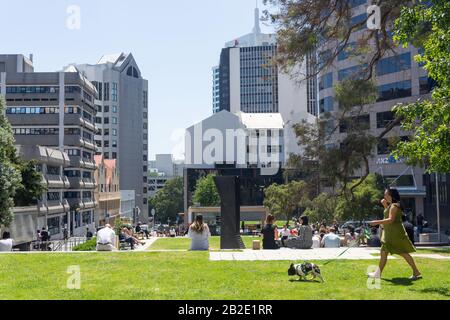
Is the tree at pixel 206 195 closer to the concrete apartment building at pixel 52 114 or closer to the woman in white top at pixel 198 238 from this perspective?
the concrete apartment building at pixel 52 114

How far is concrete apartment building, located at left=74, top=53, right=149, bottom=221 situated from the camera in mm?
133875

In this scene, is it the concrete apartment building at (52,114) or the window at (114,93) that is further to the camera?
the window at (114,93)

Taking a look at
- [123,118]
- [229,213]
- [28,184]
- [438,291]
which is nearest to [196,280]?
[438,291]

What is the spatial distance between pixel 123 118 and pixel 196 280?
129873 millimetres

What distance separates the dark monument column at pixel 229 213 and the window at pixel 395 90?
43.6m

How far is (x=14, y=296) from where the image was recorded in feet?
28.8

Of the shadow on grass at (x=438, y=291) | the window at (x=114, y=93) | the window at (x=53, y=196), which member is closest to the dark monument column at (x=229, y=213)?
the shadow on grass at (x=438, y=291)

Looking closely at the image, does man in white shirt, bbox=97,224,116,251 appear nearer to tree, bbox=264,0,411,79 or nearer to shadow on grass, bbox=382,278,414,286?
shadow on grass, bbox=382,278,414,286

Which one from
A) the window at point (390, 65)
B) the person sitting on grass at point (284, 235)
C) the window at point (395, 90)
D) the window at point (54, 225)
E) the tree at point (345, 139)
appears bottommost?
the window at point (54, 225)

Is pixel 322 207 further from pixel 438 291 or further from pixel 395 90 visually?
pixel 438 291

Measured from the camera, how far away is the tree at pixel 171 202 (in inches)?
4658

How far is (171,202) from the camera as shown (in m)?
119

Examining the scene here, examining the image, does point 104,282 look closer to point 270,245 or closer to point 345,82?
point 270,245

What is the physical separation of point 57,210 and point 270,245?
166ft
